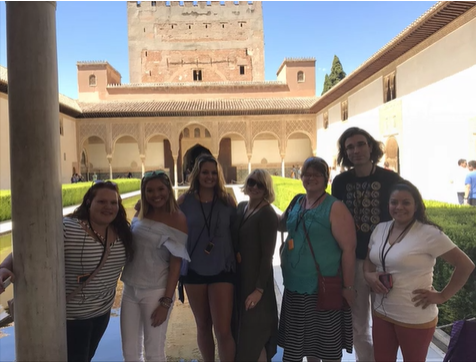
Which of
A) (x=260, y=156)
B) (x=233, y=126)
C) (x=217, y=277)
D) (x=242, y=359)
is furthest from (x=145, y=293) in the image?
(x=260, y=156)

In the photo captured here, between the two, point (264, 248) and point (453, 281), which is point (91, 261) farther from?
point (453, 281)

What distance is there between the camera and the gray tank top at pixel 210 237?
2449 millimetres

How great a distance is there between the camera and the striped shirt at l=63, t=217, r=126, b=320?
207cm

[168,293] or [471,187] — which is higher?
[471,187]

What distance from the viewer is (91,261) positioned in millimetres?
2094

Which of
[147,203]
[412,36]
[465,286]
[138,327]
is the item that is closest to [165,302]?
[138,327]

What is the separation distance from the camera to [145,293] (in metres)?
2.28

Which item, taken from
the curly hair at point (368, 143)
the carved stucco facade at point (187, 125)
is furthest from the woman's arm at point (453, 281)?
the carved stucco facade at point (187, 125)

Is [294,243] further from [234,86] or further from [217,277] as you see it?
[234,86]

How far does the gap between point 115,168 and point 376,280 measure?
26.7 m

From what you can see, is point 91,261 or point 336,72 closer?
point 91,261

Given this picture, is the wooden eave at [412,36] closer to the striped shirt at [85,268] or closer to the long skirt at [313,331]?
the long skirt at [313,331]

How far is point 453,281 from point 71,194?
15.0 m

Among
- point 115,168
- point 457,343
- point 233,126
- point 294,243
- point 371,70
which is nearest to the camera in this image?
point 457,343
